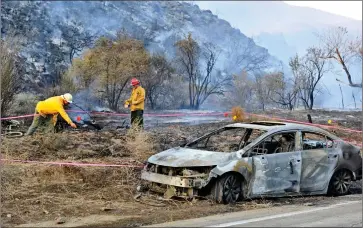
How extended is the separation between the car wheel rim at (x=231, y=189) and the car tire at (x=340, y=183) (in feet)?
6.96

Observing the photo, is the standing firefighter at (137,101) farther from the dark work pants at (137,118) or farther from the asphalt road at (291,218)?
the asphalt road at (291,218)

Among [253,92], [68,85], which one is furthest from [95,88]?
[253,92]

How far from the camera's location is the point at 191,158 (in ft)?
27.6

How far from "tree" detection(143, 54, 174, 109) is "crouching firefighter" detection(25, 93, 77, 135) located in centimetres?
1078

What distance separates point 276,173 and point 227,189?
3.26ft

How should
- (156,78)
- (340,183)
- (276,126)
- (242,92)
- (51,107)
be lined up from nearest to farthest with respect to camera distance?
(276,126), (340,183), (51,107), (156,78), (242,92)

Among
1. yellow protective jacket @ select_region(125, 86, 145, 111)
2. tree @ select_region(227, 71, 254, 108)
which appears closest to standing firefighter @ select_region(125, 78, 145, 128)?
yellow protective jacket @ select_region(125, 86, 145, 111)

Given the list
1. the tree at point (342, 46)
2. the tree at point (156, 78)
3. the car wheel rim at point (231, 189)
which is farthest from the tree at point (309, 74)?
the car wheel rim at point (231, 189)

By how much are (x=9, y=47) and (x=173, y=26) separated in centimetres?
2827

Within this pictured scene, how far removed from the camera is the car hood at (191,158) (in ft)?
27.0

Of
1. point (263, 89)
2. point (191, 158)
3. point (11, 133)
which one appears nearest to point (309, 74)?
point (263, 89)

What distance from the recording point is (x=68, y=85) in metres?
20.9

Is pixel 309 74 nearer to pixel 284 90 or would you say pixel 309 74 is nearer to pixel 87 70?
pixel 284 90

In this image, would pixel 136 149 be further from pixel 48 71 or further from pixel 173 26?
pixel 173 26
